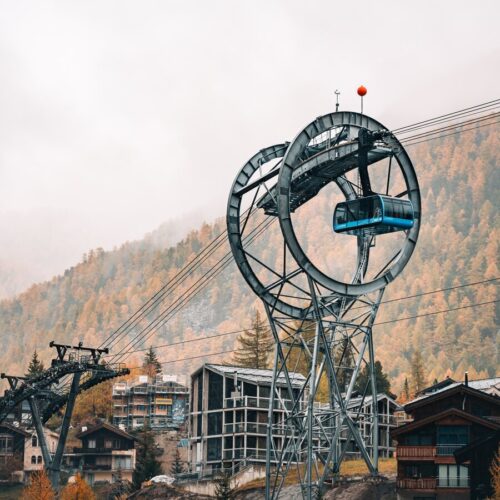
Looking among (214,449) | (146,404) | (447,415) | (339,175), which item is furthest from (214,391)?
(146,404)

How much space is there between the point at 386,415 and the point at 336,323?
44.9m

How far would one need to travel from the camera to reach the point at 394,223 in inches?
2950

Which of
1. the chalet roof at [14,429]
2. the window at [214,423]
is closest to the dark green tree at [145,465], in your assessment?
the window at [214,423]

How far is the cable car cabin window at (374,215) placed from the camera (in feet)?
244

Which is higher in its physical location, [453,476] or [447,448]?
[447,448]

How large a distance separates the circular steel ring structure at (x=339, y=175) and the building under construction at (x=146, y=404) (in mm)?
108438

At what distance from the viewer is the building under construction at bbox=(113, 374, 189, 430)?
182125 millimetres

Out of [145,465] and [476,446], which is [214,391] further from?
[476,446]

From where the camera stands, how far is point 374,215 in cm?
A: 7456

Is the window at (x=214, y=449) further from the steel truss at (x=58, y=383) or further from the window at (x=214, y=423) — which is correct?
the steel truss at (x=58, y=383)

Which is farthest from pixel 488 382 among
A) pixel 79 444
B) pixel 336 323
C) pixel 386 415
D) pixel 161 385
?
pixel 161 385

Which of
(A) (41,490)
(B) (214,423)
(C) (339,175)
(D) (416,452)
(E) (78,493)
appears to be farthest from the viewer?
(B) (214,423)

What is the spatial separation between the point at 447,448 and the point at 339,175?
Result: 76.6 ft

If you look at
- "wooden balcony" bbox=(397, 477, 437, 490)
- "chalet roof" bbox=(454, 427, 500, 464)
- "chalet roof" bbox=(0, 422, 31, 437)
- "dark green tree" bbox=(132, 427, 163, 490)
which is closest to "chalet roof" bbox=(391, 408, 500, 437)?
"chalet roof" bbox=(454, 427, 500, 464)
